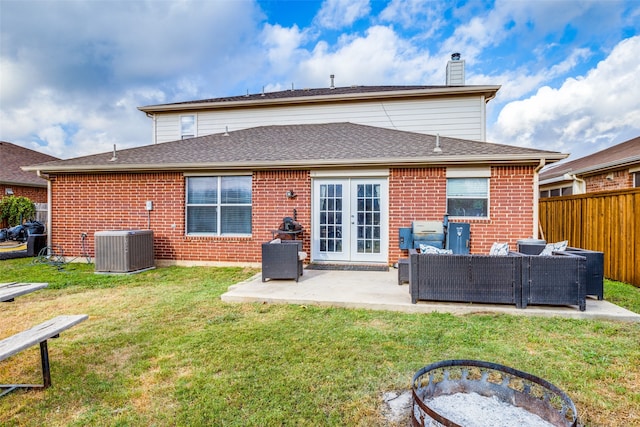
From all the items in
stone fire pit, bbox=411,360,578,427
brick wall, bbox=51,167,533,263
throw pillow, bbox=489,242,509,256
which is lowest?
stone fire pit, bbox=411,360,578,427

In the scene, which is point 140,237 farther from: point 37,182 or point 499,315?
point 37,182

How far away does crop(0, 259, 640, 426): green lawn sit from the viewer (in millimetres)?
2314

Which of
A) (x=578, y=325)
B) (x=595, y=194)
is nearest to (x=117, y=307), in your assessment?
(x=578, y=325)

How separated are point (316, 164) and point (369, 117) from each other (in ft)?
13.9

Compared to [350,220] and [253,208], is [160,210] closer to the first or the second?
[253,208]

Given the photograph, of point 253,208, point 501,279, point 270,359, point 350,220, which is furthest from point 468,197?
point 270,359

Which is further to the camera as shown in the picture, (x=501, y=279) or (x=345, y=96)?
(x=345, y=96)

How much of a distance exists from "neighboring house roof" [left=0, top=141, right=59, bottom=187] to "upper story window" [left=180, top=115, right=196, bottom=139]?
8165 mm

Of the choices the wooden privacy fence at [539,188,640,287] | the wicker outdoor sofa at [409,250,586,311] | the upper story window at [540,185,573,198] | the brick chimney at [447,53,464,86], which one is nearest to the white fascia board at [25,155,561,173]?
the wooden privacy fence at [539,188,640,287]

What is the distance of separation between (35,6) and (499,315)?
13295mm

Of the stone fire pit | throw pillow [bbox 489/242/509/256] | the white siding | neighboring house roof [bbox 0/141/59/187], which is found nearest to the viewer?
the stone fire pit

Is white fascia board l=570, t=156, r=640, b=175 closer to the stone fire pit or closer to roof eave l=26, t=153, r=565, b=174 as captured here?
roof eave l=26, t=153, r=565, b=174

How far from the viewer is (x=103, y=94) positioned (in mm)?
14469

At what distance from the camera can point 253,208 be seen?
786 cm
